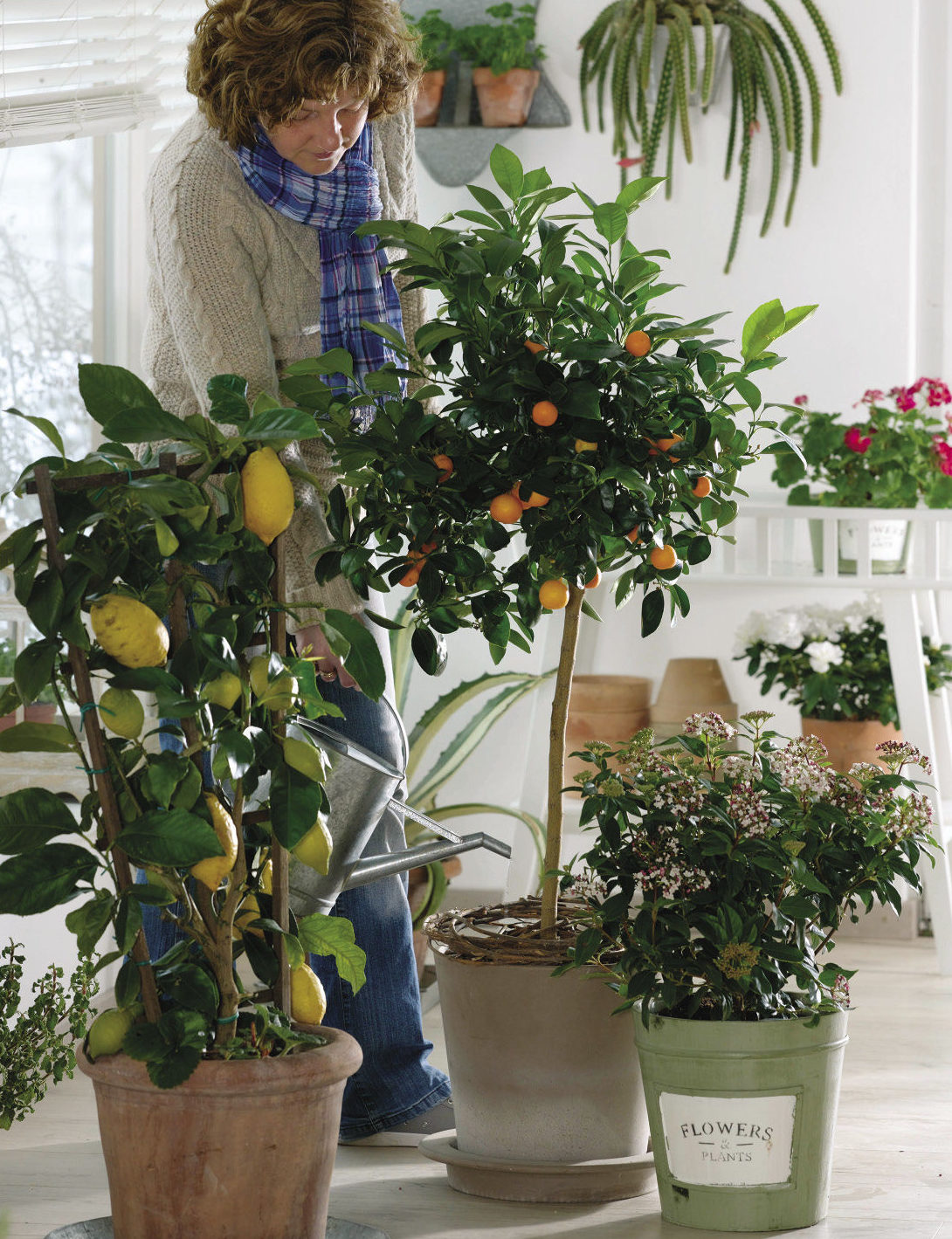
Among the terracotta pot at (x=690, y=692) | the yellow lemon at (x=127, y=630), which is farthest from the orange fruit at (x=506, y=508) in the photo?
the terracotta pot at (x=690, y=692)

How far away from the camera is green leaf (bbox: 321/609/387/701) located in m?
1.20

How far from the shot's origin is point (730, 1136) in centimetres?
144

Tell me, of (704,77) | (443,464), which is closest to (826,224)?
(704,77)

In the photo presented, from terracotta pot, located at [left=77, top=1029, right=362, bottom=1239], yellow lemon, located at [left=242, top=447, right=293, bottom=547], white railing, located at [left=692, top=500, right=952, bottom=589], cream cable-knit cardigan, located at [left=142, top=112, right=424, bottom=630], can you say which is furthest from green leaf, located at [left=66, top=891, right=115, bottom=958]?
white railing, located at [left=692, top=500, right=952, bottom=589]

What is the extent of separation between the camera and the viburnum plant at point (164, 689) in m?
1.15

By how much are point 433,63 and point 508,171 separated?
1.82 meters

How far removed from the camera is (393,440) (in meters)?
1.40

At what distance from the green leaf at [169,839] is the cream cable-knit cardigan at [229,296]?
0.45 metres

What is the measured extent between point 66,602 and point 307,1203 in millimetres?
564

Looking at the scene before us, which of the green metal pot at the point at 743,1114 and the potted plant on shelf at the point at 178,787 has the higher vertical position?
the potted plant on shelf at the point at 178,787

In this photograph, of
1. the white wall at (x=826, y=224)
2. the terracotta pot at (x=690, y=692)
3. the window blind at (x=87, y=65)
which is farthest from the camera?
the white wall at (x=826, y=224)

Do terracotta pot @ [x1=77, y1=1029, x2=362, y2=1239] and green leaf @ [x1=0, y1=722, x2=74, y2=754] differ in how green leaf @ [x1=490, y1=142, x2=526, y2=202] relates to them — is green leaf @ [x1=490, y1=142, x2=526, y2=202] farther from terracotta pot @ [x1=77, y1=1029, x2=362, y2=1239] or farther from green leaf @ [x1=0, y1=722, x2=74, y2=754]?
terracotta pot @ [x1=77, y1=1029, x2=362, y2=1239]

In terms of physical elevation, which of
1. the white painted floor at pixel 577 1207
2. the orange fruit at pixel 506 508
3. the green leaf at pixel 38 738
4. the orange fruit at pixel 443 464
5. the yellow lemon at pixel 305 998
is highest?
the orange fruit at pixel 443 464

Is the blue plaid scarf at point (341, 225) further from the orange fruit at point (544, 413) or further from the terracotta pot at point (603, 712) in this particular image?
the terracotta pot at point (603, 712)
